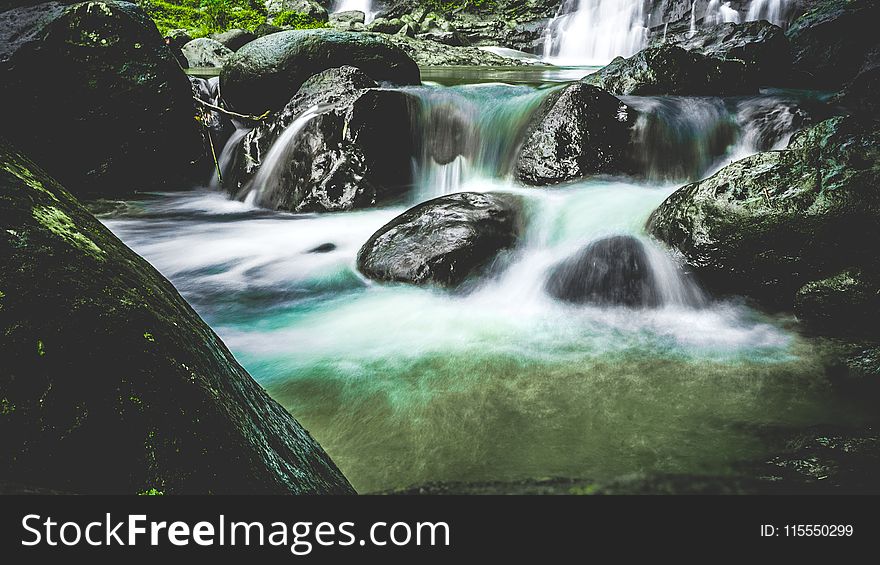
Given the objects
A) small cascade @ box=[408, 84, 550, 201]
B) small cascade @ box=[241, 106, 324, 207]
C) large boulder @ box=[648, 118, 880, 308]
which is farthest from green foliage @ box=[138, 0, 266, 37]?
large boulder @ box=[648, 118, 880, 308]

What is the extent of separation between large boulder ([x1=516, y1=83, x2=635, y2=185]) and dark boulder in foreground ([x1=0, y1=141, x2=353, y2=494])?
19.5 feet

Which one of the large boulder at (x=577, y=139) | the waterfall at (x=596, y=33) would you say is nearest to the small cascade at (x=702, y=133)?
the large boulder at (x=577, y=139)

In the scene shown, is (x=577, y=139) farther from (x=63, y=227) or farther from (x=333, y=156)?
(x=63, y=227)

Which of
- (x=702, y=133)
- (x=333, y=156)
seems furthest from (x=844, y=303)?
(x=333, y=156)

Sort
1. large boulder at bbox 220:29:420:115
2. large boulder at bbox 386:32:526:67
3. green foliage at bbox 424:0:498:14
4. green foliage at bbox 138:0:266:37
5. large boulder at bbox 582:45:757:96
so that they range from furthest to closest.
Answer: green foliage at bbox 424:0:498:14, green foliage at bbox 138:0:266:37, large boulder at bbox 386:32:526:67, large boulder at bbox 220:29:420:115, large boulder at bbox 582:45:757:96

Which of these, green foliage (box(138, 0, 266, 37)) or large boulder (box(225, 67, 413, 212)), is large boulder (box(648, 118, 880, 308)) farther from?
green foliage (box(138, 0, 266, 37))

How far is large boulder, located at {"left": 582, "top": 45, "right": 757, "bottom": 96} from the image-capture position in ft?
27.3

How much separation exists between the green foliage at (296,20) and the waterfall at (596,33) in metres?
11.2

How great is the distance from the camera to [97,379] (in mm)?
1103

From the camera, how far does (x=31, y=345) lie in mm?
1054

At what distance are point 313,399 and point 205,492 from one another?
7.46ft

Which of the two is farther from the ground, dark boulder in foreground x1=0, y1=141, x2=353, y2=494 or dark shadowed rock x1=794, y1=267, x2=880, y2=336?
dark boulder in foreground x1=0, y1=141, x2=353, y2=494

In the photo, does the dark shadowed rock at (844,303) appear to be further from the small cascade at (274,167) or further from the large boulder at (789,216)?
the small cascade at (274,167)

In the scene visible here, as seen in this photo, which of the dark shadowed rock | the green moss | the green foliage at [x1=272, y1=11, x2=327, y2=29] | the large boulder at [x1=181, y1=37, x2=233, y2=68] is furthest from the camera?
the green foliage at [x1=272, y1=11, x2=327, y2=29]
